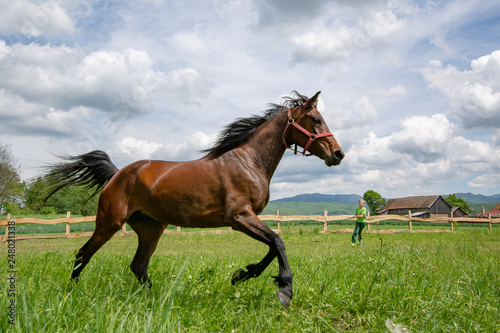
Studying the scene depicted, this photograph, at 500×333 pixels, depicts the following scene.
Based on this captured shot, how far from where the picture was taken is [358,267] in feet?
18.2

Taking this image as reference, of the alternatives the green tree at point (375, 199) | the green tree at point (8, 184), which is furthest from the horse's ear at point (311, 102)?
the green tree at point (375, 199)

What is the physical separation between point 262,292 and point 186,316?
104 centimetres

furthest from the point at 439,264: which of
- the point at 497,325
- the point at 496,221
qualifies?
the point at 496,221

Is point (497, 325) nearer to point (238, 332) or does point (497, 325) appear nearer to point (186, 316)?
point (238, 332)

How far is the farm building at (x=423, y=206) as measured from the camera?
8325 centimetres

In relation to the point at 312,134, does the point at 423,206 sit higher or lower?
lower

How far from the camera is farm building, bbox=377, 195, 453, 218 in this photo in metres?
83.2

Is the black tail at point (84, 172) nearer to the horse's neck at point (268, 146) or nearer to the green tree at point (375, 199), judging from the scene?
the horse's neck at point (268, 146)

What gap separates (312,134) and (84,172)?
11.6ft

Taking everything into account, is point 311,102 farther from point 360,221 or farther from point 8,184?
point 8,184

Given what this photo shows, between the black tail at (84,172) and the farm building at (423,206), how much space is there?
284ft

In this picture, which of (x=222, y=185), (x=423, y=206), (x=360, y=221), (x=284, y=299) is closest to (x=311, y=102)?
(x=222, y=185)

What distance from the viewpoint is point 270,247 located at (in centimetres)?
398

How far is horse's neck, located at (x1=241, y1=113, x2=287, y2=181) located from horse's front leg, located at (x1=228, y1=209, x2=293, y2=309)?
0.75m
